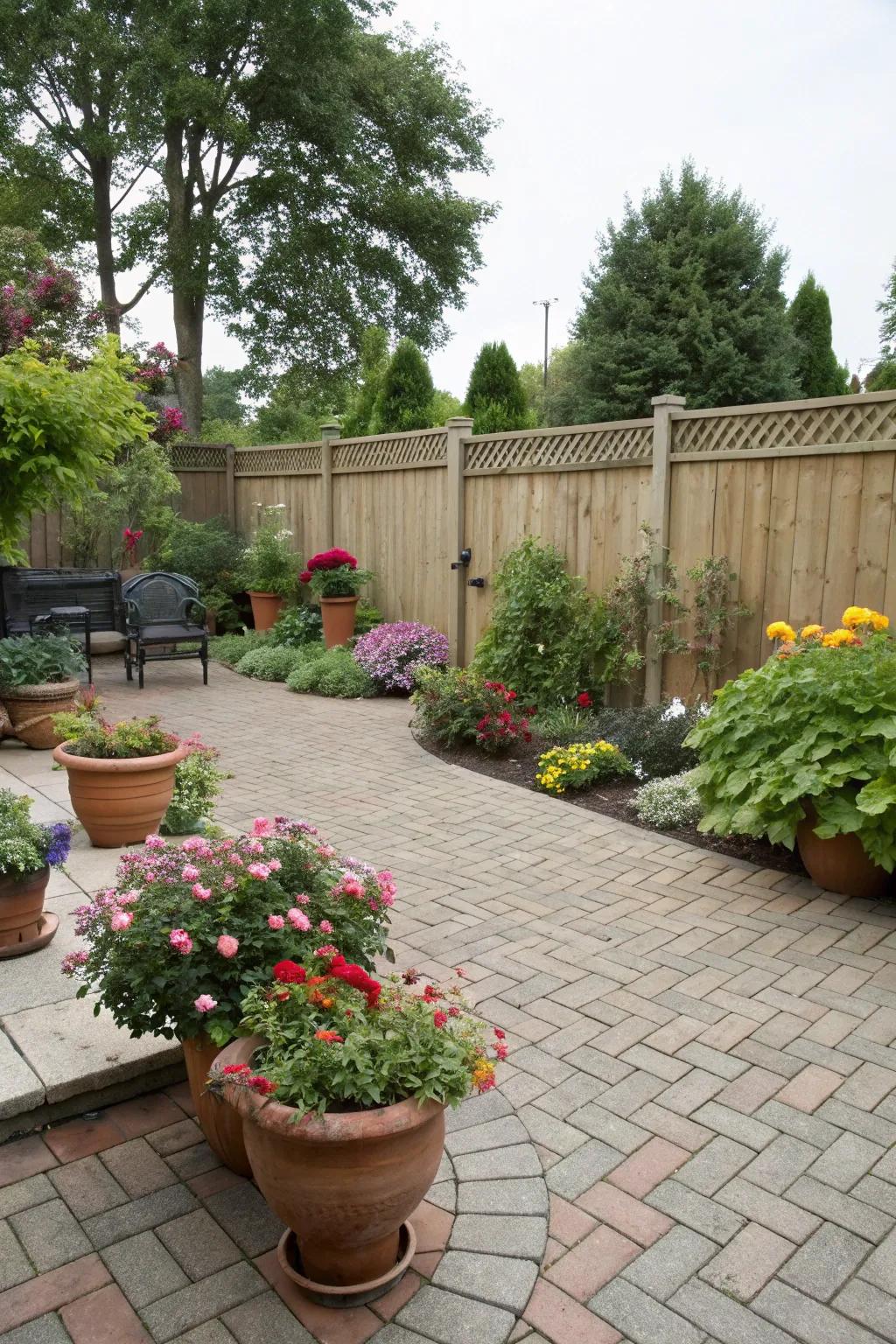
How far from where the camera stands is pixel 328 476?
10.1m

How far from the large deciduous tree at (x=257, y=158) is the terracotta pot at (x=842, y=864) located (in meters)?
11.7

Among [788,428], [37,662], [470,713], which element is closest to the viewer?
[788,428]

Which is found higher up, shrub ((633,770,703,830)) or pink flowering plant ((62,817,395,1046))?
pink flowering plant ((62,817,395,1046))

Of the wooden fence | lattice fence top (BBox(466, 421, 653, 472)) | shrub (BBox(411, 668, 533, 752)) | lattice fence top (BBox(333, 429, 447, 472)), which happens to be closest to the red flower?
the wooden fence

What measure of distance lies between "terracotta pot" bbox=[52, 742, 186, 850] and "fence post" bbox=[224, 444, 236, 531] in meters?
8.61

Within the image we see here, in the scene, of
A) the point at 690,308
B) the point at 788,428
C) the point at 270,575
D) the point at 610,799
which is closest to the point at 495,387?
the point at 270,575

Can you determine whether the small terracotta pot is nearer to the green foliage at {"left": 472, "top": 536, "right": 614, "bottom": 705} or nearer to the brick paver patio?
the brick paver patio

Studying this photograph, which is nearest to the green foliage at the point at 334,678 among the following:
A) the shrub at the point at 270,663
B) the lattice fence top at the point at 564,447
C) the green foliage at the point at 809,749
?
the shrub at the point at 270,663

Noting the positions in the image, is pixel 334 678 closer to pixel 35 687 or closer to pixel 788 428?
pixel 35 687

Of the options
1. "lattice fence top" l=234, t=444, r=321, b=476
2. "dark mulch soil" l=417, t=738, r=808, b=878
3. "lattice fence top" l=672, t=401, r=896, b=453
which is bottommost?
"dark mulch soil" l=417, t=738, r=808, b=878

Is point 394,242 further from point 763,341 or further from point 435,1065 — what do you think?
point 435,1065

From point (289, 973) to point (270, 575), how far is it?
8.93m

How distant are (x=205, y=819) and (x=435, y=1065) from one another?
276 cm

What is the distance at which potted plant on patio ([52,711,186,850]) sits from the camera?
3.80m
